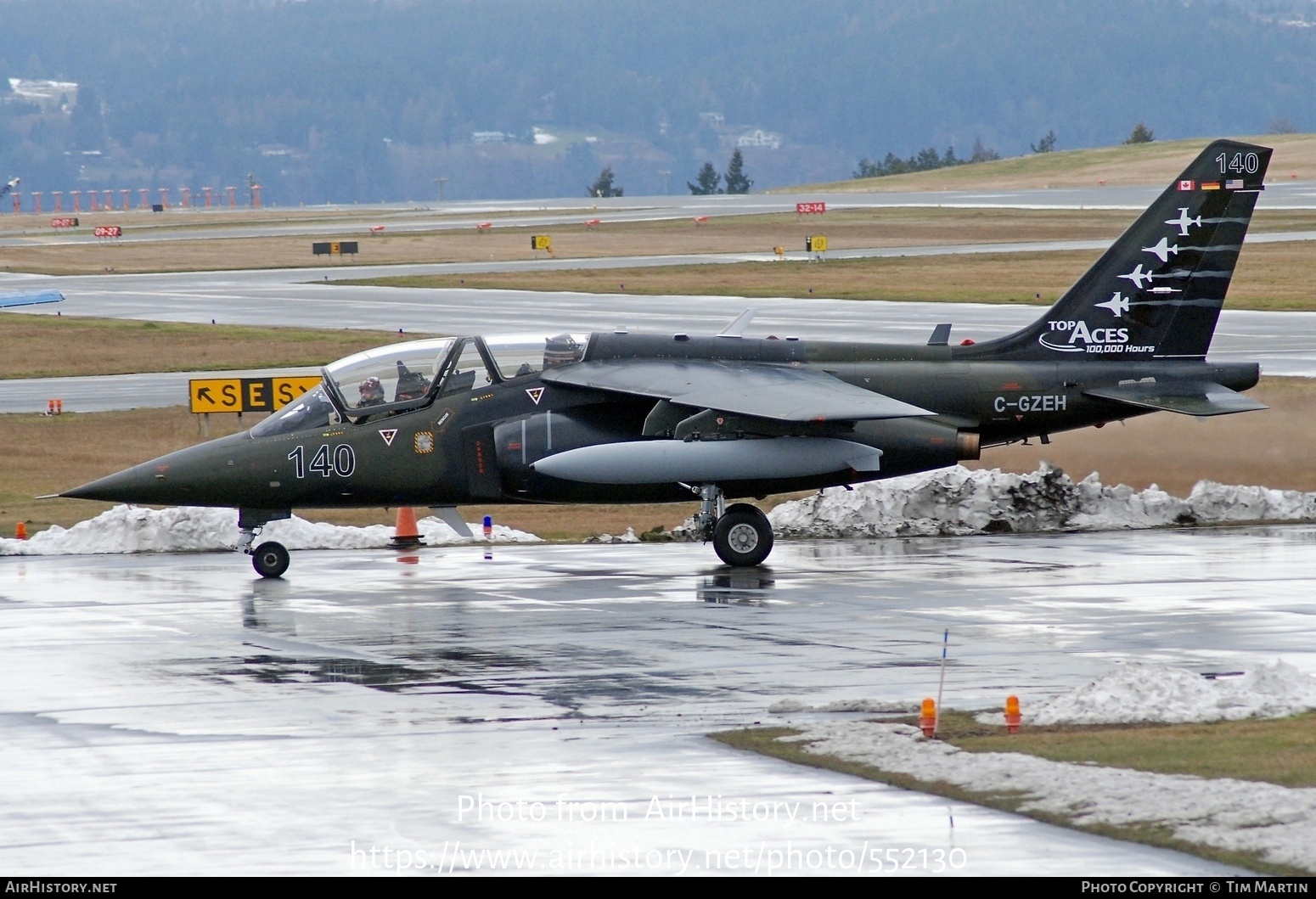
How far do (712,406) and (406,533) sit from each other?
585 centimetres

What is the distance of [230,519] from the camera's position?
22.8 m

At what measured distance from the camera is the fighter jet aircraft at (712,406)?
19.9 m

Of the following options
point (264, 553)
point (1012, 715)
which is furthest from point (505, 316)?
point (1012, 715)

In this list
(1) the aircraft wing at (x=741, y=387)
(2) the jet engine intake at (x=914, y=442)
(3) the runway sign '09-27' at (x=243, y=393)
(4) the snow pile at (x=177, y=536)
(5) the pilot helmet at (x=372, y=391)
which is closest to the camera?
(1) the aircraft wing at (x=741, y=387)

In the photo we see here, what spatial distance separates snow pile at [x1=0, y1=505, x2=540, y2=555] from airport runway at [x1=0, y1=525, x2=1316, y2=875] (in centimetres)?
52

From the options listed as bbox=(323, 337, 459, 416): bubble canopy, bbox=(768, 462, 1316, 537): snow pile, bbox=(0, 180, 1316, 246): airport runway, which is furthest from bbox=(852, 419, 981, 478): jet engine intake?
bbox=(0, 180, 1316, 246): airport runway

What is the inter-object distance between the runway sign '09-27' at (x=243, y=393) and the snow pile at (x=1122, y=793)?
20.7 m

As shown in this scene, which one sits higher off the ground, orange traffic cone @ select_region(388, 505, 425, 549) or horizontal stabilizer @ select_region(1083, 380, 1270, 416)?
horizontal stabilizer @ select_region(1083, 380, 1270, 416)

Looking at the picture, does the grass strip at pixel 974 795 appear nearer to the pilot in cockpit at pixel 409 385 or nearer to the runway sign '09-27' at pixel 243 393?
the pilot in cockpit at pixel 409 385

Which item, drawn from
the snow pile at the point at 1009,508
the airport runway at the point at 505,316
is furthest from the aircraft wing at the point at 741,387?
the airport runway at the point at 505,316

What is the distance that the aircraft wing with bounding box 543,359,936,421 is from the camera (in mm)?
18906

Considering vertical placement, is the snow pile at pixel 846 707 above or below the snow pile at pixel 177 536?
below

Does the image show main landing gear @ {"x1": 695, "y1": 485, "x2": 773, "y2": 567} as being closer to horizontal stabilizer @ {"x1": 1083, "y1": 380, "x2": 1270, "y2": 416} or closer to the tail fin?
the tail fin
